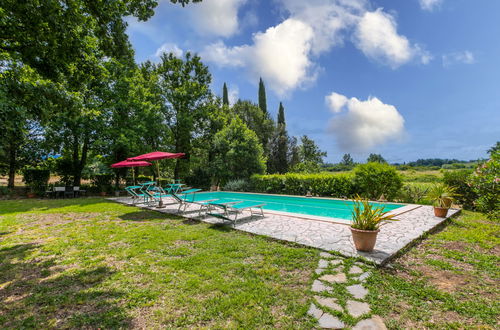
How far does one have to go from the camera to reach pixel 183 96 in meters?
21.4

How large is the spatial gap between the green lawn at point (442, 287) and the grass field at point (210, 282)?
14 millimetres

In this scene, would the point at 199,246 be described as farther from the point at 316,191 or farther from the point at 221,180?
the point at 221,180

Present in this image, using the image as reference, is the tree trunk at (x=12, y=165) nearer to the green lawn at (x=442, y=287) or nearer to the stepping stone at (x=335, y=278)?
the stepping stone at (x=335, y=278)

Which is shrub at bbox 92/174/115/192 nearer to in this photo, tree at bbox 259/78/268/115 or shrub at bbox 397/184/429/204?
shrub at bbox 397/184/429/204

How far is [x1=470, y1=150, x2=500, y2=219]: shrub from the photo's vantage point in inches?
269

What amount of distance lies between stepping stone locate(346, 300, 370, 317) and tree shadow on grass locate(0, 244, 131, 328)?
244 centimetres

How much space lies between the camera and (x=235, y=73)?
58.6 feet

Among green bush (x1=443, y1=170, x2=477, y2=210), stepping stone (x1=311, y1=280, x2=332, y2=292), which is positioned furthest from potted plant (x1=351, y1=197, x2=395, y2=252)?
green bush (x1=443, y1=170, x2=477, y2=210)

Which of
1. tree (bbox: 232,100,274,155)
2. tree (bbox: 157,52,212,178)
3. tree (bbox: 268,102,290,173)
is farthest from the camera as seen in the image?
tree (bbox: 232,100,274,155)

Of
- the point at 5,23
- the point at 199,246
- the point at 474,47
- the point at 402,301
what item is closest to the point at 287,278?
the point at 402,301

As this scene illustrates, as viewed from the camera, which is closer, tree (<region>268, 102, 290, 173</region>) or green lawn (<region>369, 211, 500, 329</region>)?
green lawn (<region>369, 211, 500, 329</region>)

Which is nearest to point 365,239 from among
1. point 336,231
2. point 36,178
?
point 336,231

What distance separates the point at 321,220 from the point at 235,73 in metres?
14.6

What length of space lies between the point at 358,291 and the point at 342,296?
292mm
